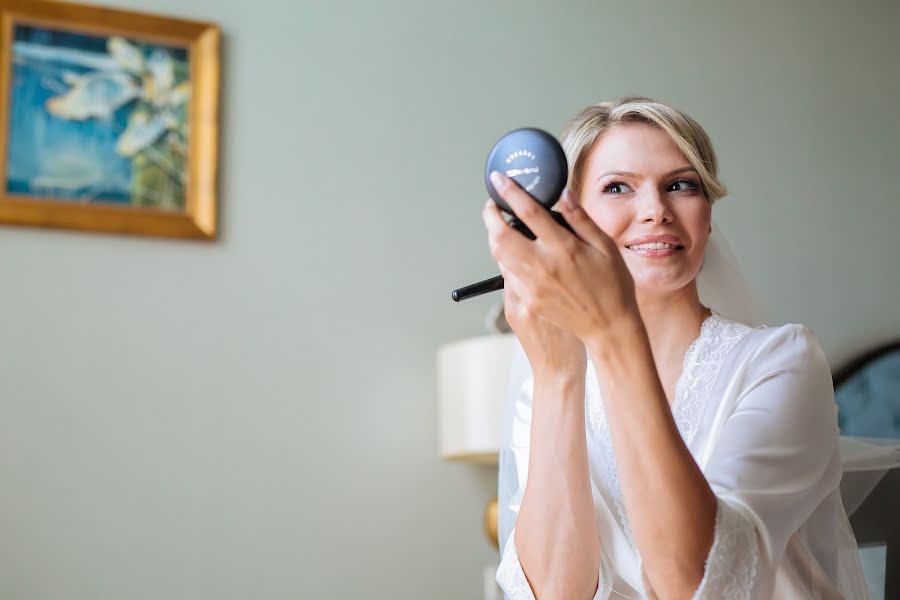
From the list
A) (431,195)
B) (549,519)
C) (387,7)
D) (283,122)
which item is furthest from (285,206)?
(549,519)

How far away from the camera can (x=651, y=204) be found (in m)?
1.30

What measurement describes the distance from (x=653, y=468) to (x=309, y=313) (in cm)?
164

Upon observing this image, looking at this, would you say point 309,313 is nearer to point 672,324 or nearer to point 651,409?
point 672,324

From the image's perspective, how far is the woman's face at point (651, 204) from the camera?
4.29 ft

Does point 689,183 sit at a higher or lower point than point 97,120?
lower

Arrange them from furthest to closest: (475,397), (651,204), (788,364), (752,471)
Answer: (475,397)
(651,204)
(788,364)
(752,471)

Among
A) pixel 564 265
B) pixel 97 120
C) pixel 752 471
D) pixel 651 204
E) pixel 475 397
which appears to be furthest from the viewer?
pixel 97 120

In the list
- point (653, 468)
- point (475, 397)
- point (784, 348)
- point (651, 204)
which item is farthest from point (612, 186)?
point (475, 397)

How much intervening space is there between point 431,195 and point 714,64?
1043 millimetres

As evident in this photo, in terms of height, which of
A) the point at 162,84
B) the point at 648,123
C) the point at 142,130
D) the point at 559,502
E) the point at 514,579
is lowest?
the point at 514,579

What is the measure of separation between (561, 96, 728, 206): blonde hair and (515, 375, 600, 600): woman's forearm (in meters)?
0.36

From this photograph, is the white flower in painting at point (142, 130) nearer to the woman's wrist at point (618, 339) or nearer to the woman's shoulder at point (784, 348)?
the woman's shoulder at point (784, 348)

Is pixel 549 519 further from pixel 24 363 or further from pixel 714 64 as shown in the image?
pixel 714 64

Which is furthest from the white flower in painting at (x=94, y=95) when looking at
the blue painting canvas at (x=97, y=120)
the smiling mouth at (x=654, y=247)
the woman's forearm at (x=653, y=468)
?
the woman's forearm at (x=653, y=468)
